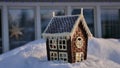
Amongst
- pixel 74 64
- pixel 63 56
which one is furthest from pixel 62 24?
pixel 74 64

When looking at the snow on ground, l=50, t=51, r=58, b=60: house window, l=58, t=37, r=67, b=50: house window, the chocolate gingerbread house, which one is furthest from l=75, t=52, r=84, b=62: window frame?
the snow on ground

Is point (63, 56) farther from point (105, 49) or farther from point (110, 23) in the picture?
point (110, 23)

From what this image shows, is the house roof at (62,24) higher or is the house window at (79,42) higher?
the house roof at (62,24)

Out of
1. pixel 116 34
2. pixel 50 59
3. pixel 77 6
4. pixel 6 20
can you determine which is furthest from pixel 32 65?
pixel 116 34

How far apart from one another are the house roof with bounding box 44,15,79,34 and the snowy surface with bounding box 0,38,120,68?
67cm

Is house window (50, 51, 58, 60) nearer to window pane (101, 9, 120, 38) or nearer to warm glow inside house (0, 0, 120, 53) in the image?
warm glow inside house (0, 0, 120, 53)

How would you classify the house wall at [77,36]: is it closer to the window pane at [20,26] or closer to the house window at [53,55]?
the house window at [53,55]

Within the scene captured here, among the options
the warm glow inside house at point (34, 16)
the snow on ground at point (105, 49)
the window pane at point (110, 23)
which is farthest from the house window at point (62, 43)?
the window pane at point (110, 23)

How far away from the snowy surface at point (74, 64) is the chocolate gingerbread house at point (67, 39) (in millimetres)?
177

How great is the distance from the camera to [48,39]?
268 inches

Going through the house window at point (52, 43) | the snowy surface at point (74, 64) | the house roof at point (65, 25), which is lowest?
the snowy surface at point (74, 64)

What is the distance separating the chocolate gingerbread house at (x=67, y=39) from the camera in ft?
→ 21.2

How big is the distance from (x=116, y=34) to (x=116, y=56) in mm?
3194

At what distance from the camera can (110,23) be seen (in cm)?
1110
